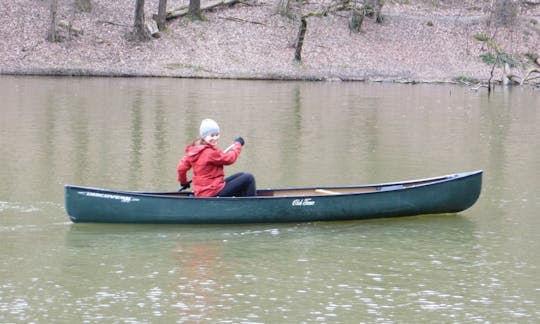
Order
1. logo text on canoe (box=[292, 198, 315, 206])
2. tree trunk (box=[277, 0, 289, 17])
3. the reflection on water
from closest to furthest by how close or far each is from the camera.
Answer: the reflection on water → logo text on canoe (box=[292, 198, 315, 206]) → tree trunk (box=[277, 0, 289, 17])

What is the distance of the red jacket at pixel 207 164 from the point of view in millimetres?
10727

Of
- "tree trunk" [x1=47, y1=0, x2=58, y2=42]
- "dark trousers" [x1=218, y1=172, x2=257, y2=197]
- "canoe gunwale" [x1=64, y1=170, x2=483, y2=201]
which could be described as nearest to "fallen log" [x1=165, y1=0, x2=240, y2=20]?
"tree trunk" [x1=47, y1=0, x2=58, y2=42]

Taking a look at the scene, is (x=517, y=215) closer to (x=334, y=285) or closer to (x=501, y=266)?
(x=501, y=266)

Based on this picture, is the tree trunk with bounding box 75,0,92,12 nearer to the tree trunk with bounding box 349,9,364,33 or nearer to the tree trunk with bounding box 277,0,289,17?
the tree trunk with bounding box 277,0,289,17

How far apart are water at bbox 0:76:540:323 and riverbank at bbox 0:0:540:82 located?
1196 cm

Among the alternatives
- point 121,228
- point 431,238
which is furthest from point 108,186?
point 431,238

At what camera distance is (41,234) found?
413 inches

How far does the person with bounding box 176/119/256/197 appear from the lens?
1073 cm

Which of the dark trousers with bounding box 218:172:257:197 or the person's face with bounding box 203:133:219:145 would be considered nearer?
the person's face with bounding box 203:133:219:145

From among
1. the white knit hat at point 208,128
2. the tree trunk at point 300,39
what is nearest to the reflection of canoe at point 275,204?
the white knit hat at point 208,128

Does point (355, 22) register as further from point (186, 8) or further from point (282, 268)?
point (282, 268)

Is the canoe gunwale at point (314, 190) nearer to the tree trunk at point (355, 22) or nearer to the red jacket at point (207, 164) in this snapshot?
the red jacket at point (207, 164)

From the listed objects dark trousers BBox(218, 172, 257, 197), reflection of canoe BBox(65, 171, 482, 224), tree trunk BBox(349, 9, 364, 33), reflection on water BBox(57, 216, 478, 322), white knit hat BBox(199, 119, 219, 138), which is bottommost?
reflection on water BBox(57, 216, 478, 322)

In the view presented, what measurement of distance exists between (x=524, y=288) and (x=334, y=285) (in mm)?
1747
